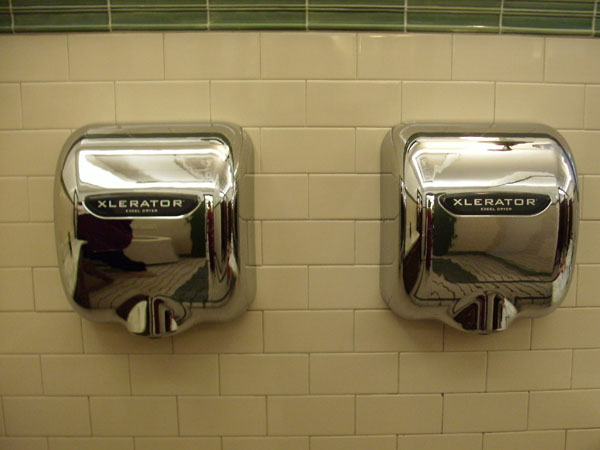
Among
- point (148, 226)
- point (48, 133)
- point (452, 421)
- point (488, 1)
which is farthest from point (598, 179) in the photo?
point (48, 133)

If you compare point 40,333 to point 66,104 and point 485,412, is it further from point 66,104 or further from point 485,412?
point 485,412

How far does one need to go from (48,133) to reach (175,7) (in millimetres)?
388

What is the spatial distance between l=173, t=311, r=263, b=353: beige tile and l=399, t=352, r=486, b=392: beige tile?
342 millimetres

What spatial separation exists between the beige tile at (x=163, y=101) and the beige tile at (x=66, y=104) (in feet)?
0.09

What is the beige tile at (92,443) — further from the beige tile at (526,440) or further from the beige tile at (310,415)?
the beige tile at (526,440)

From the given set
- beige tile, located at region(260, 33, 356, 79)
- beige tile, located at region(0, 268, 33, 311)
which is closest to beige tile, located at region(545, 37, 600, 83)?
beige tile, located at region(260, 33, 356, 79)

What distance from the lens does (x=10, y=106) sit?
0.93 m

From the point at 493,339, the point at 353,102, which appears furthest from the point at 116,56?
the point at 493,339

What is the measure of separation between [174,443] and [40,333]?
1.32 ft

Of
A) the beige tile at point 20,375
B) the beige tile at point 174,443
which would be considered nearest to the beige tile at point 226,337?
the beige tile at point 174,443

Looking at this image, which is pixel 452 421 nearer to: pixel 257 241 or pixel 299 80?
pixel 257 241

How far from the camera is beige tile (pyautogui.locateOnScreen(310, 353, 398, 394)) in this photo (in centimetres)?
99

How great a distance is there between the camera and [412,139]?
0.84 m

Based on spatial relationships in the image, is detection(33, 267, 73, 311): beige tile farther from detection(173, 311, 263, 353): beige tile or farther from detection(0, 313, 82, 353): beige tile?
detection(173, 311, 263, 353): beige tile
